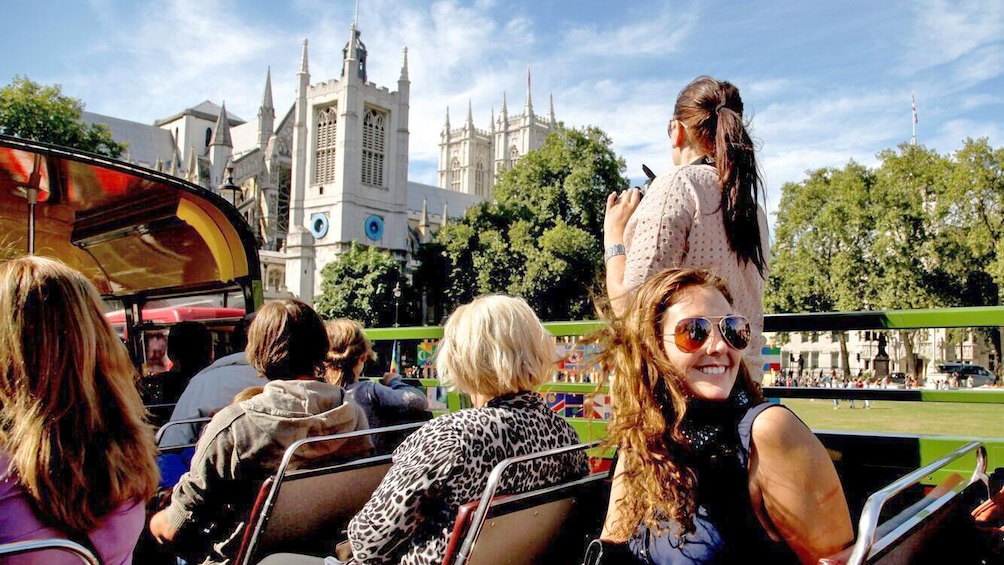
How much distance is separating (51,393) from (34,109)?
37951mm

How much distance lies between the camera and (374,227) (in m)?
67.5

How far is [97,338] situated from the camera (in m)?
2.20

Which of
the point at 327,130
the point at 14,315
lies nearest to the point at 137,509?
the point at 14,315

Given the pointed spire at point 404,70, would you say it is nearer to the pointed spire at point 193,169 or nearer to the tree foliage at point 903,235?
the pointed spire at point 193,169

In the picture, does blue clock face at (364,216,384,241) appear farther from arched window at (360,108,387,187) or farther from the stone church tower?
the stone church tower

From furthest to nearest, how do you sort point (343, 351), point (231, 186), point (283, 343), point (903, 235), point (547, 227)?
point (547, 227)
point (903, 235)
point (231, 186)
point (343, 351)
point (283, 343)

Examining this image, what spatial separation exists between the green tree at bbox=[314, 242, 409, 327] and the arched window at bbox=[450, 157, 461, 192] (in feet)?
188

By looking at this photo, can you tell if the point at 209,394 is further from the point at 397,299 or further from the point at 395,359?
the point at 397,299

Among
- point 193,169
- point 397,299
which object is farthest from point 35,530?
point 193,169

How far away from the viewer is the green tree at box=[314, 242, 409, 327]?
52.8 metres

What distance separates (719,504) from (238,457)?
2.10 metres

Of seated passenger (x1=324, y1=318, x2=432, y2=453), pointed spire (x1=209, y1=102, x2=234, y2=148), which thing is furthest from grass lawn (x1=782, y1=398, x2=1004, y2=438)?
pointed spire (x1=209, y1=102, x2=234, y2=148)

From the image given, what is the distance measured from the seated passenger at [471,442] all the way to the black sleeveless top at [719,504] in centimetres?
63

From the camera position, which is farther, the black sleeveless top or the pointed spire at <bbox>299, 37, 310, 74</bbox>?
the pointed spire at <bbox>299, 37, 310, 74</bbox>
